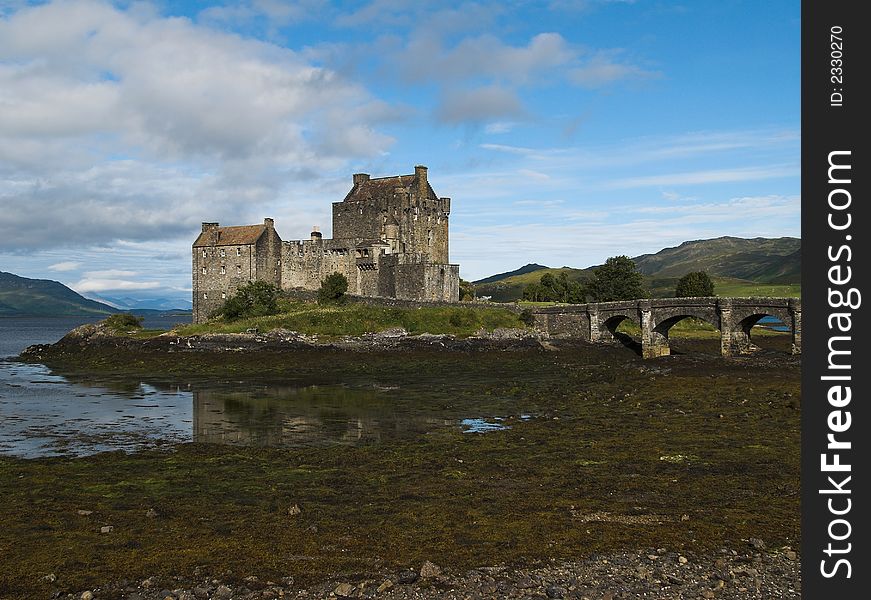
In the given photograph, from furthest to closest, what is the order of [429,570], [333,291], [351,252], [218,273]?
1. [351,252]
2. [218,273]
3. [333,291]
4. [429,570]

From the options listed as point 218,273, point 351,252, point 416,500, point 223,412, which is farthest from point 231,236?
point 416,500

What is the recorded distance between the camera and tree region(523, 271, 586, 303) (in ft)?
318

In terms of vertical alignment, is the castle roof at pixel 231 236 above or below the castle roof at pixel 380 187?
below

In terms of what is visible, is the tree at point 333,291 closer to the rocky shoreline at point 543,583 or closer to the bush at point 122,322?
the bush at point 122,322

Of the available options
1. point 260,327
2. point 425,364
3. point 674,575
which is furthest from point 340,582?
point 260,327

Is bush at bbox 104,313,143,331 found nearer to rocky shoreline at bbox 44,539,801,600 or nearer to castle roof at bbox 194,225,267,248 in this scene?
castle roof at bbox 194,225,267,248

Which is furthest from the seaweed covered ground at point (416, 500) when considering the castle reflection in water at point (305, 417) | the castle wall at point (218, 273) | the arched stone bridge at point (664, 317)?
the castle wall at point (218, 273)

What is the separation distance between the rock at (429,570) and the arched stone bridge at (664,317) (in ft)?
151

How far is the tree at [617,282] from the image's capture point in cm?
9006

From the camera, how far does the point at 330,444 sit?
25062 millimetres

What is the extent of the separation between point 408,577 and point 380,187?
76210mm

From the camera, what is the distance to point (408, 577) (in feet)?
39.8

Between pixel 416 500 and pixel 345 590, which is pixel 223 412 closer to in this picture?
pixel 416 500

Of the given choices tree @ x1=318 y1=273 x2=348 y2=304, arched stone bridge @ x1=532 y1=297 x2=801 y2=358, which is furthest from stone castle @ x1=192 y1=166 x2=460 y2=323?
arched stone bridge @ x1=532 y1=297 x2=801 y2=358
